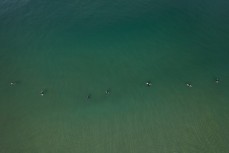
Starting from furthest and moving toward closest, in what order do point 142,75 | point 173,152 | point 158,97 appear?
point 142,75
point 158,97
point 173,152

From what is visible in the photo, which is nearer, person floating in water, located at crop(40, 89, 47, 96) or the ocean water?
the ocean water

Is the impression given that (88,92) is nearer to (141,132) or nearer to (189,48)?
(141,132)

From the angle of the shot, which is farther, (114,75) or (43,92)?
(114,75)

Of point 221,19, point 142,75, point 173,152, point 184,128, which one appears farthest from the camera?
point 221,19

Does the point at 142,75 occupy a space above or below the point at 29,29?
below

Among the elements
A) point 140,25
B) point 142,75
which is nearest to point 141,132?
point 142,75

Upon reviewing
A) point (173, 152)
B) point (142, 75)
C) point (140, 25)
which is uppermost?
point (140, 25)

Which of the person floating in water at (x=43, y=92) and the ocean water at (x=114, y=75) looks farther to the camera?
the person floating in water at (x=43, y=92)

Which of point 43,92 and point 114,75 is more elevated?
point 114,75
